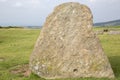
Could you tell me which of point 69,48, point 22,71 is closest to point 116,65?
point 69,48

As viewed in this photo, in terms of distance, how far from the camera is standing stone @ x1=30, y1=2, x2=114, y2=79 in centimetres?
1784

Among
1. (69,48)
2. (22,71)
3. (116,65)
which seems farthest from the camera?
(116,65)

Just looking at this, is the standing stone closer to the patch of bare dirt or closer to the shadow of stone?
the shadow of stone

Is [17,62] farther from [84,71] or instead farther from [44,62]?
[84,71]

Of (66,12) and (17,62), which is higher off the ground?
(66,12)

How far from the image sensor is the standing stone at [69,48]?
17.8 metres

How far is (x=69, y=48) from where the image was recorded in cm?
1831

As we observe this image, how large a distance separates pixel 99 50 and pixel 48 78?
366 cm

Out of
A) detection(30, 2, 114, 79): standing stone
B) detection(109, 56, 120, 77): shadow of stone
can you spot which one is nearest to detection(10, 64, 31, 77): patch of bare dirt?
detection(30, 2, 114, 79): standing stone

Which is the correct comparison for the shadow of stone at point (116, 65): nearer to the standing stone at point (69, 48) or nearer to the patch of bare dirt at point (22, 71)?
the standing stone at point (69, 48)

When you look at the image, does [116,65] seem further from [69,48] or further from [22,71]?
[22,71]

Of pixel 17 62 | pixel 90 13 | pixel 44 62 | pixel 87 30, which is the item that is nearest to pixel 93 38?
pixel 87 30

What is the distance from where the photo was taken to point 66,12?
62.1ft

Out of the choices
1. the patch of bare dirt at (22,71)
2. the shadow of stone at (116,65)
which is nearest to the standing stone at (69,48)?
the shadow of stone at (116,65)
